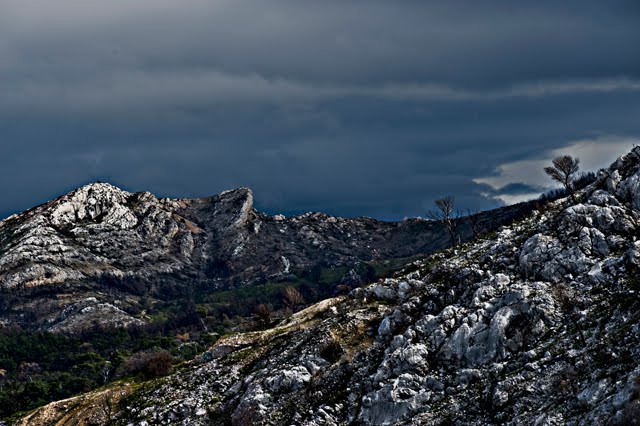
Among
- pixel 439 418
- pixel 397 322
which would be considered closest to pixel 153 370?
pixel 397 322

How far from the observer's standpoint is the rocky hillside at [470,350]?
56.7 m

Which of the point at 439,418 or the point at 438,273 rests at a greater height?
the point at 438,273

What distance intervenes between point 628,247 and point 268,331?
6477 centimetres

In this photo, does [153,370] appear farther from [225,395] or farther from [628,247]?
[628,247]

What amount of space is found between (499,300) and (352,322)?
2418 cm

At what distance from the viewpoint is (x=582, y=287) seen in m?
72.8

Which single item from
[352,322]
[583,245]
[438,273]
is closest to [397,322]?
[352,322]

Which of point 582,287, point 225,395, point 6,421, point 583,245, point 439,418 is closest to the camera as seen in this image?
point 439,418

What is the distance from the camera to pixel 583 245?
79.5m

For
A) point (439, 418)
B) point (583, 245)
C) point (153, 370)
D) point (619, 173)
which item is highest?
point (619, 173)

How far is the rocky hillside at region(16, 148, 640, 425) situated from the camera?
56.7m

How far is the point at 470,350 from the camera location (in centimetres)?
6988

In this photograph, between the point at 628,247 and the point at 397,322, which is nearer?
the point at 628,247

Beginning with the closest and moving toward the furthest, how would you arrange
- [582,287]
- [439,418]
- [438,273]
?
[439,418] < [582,287] < [438,273]
